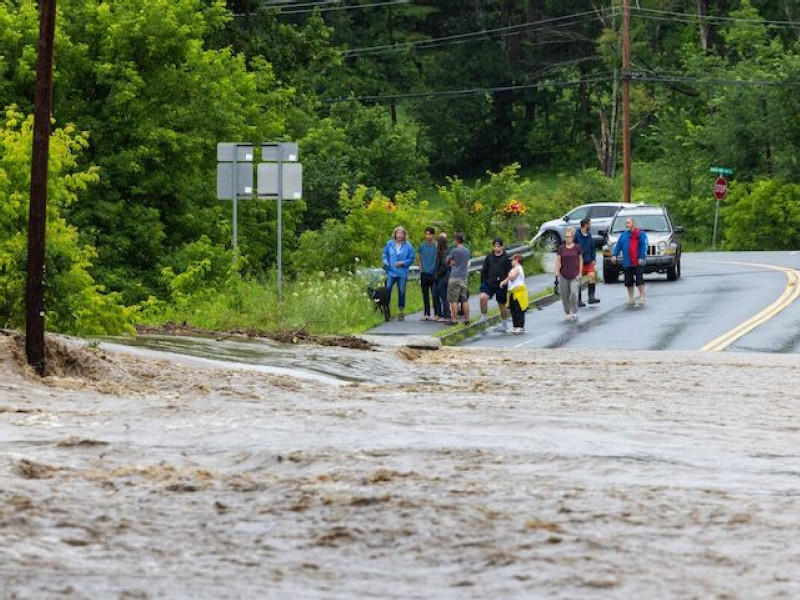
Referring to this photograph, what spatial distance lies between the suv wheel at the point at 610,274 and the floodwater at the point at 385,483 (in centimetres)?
1973

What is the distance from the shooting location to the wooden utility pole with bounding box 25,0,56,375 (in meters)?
21.2

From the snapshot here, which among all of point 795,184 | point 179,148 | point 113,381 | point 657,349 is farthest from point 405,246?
point 795,184

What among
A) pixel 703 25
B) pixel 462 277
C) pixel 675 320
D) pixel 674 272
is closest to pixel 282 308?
pixel 462 277

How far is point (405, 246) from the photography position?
33.9 metres

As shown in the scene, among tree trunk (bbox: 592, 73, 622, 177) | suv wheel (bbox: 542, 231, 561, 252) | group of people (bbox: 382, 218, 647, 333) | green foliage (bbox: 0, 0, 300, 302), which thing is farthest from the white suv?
tree trunk (bbox: 592, 73, 622, 177)

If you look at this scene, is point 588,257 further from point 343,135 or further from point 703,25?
point 703,25

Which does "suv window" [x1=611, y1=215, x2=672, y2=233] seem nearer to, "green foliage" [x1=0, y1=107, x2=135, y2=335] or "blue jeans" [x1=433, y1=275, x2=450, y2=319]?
"blue jeans" [x1=433, y1=275, x2=450, y2=319]

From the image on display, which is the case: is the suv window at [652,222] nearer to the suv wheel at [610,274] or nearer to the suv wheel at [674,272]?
the suv wheel at [674,272]

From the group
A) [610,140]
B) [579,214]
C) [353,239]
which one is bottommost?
[353,239]

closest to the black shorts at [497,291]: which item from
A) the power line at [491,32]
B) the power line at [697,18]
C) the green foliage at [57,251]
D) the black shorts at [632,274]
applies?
the black shorts at [632,274]

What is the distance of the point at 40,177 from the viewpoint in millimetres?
21297

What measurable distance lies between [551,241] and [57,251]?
31957mm

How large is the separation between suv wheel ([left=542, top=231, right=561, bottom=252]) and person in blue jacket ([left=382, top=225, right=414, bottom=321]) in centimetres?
1667

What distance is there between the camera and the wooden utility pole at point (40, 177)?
69.5ft
